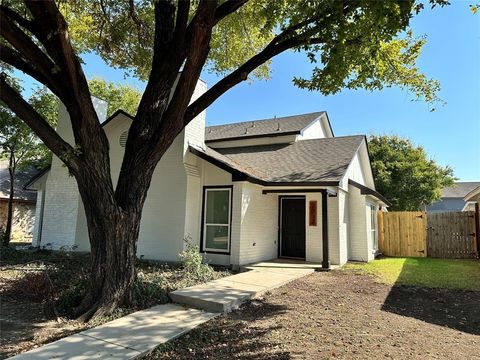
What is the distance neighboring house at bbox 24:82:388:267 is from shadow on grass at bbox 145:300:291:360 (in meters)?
5.11

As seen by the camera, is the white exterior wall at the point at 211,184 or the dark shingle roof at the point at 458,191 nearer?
the white exterior wall at the point at 211,184

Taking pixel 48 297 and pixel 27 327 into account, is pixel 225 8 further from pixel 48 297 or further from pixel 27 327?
pixel 48 297

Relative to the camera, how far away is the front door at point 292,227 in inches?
508

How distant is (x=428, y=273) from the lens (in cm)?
1084

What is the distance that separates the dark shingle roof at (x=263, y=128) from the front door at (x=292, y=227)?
15.1 ft

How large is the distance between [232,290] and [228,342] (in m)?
2.61

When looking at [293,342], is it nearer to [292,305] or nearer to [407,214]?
[292,305]

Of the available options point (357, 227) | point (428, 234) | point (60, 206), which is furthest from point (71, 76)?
point (428, 234)

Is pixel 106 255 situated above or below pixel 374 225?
below

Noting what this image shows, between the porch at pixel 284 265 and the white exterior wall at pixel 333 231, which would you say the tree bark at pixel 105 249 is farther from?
the white exterior wall at pixel 333 231

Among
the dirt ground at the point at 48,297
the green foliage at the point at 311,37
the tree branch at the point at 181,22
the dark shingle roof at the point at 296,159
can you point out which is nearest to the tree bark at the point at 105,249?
the dirt ground at the point at 48,297

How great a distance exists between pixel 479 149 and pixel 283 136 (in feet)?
33.3

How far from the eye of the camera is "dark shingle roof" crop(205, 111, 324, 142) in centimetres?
1732

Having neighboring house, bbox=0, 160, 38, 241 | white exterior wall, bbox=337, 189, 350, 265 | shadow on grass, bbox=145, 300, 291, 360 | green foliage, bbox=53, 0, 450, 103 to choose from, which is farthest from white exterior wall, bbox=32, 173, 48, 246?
white exterior wall, bbox=337, 189, 350, 265
